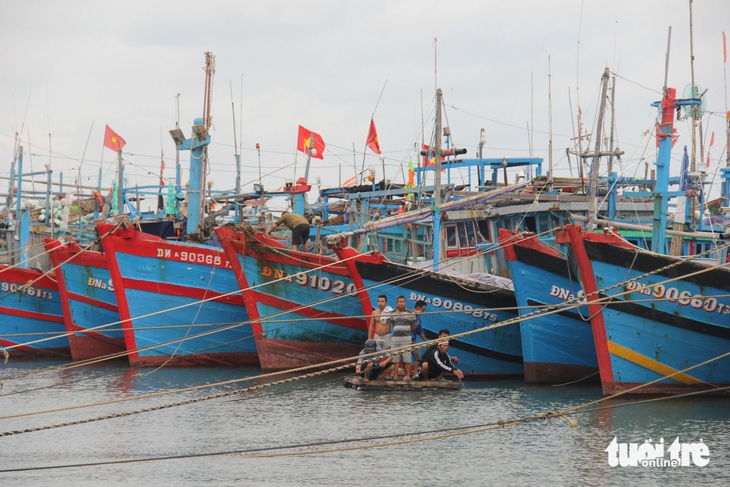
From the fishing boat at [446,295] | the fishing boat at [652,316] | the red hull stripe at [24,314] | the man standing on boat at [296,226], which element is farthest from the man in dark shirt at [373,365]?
the red hull stripe at [24,314]

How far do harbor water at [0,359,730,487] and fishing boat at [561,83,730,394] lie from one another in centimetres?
45

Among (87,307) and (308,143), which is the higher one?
(308,143)

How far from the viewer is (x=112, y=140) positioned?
98.7ft

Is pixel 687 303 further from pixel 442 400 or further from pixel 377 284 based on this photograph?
pixel 377 284

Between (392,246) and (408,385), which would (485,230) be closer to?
(392,246)

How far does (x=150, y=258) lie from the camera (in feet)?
74.2

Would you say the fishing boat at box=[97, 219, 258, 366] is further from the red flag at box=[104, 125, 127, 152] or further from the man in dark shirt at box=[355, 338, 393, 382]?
the red flag at box=[104, 125, 127, 152]

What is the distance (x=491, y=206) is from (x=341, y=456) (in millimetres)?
11543

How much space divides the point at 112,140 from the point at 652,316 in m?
18.3

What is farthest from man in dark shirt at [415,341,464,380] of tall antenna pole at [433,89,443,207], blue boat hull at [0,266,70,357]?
blue boat hull at [0,266,70,357]

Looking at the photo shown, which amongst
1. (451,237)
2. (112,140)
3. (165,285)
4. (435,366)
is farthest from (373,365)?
(112,140)

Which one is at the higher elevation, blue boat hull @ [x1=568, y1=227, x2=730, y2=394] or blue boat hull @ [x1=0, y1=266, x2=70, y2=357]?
blue boat hull @ [x1=568, y1=227, x2=730, y2=394]

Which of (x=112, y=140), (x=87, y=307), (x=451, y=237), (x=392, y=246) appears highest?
(x=112, y=140)

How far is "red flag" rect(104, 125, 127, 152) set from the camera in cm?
2973
